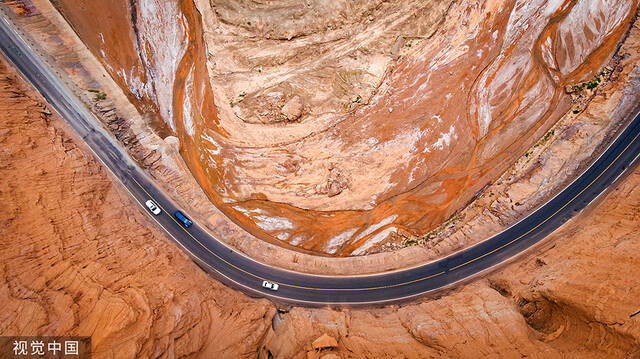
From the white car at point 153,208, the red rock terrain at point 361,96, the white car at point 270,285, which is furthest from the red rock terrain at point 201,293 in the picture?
the red rock terrain at point 361,96

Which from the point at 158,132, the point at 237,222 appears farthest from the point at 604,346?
the point at 158,132

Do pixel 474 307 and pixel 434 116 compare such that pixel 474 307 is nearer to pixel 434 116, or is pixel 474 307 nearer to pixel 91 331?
pixel 434 116

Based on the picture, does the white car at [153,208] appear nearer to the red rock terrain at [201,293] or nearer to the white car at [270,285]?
the red rock terrain at [201,293]

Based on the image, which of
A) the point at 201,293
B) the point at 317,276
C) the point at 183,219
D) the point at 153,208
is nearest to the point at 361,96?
the point at 317,276

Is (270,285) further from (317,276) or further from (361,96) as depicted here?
(361,96)

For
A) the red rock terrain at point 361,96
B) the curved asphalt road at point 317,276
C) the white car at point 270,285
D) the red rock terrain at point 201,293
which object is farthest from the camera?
the red rock terrain at point 361,96

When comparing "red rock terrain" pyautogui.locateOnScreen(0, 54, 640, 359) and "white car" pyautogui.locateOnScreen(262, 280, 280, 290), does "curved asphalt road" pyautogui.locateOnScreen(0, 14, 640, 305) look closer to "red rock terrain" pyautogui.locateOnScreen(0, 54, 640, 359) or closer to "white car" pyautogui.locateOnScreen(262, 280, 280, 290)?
"white car" pyautogui.locateOnScreen(262, 280, 280, 290)
